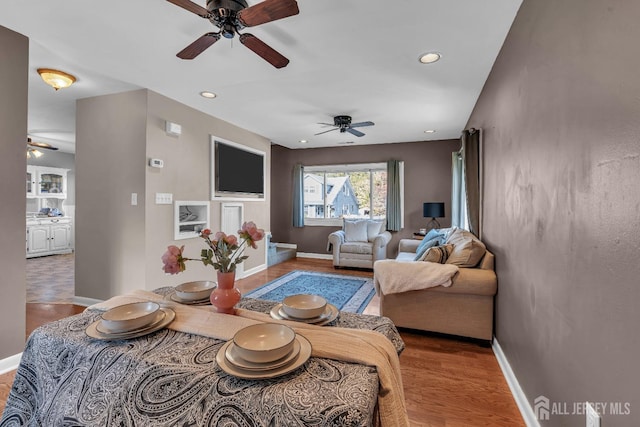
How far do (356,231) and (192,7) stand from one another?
451 centimetres

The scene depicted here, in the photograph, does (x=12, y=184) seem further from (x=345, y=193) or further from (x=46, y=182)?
(x=46, y=182)

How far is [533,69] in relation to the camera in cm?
158

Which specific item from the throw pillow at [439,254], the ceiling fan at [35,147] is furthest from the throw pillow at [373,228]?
the ceiling fan at [35,147]

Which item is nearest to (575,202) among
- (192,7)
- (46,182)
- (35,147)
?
(192,7)

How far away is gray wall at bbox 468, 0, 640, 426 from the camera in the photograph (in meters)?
0.85

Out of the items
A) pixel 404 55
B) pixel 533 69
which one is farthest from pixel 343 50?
pixel 533 69

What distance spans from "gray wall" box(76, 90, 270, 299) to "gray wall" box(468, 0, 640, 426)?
3.39 m

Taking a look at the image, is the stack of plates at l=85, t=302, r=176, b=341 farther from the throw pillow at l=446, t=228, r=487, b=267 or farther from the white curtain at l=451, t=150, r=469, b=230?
the white curtain at l=451, t=150, r=469, b=230

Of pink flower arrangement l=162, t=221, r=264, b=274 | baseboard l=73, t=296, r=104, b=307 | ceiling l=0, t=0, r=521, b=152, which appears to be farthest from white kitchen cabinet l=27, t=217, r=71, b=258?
pink flower arrangement l=162, t=221, r=264, b=274

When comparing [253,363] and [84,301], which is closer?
[253,363]

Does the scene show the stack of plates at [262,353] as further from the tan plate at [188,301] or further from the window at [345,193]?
the window at [345,193]

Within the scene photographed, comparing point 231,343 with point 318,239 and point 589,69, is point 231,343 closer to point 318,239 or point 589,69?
point 589,69

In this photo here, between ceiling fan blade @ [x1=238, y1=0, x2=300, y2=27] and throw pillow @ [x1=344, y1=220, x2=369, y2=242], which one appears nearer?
ceiling fan blade @ [x1=238, y1=0, x2=300, y2=27]

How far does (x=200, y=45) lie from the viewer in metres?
1.92
